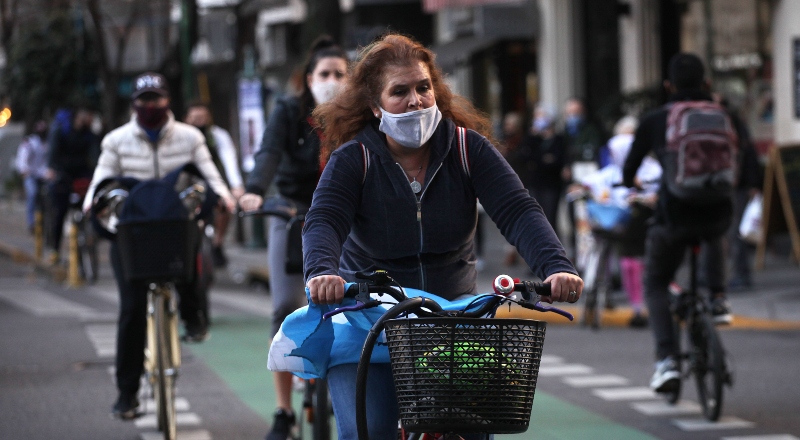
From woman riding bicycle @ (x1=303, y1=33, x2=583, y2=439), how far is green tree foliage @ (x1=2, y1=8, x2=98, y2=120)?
1429 inches

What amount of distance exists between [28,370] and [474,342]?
280 inches

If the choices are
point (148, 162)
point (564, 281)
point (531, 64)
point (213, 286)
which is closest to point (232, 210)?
point (148, 162)

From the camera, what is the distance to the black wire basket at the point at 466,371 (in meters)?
3.51

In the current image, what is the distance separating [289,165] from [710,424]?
2793 millimetres

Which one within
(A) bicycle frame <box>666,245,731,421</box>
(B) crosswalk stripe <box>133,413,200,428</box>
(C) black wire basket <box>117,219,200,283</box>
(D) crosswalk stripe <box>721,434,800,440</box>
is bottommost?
(D) crosswalk stripe <box>721,434,800,440</box>

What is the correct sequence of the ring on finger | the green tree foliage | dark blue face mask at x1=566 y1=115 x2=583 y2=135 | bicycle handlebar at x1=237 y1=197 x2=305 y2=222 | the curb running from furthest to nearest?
the green tree foliage → dark blue face mask at x1=566 y1=115 x2=583 y2=135 → the curb → bicycle handlebar at x1=237 y1=197 x2=305 y2=222 → the ring on finger

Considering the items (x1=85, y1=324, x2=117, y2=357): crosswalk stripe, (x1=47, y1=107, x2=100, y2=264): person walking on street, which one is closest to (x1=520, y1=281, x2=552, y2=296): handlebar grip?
(x1=85, y1=324, x2=117, y2=357): crosswalk stripe

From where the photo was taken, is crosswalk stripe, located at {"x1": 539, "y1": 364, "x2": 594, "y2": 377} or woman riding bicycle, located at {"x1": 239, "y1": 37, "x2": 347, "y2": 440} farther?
crosswalk stripe, located at {"x1": 539, "y1": 364, "x2": 594, "y2": 377}

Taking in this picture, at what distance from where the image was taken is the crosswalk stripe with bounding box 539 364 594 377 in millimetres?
9766

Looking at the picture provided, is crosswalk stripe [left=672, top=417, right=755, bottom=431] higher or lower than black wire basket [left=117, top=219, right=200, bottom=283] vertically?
lower

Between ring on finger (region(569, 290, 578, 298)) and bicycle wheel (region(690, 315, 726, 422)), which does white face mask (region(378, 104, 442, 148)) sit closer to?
ring on finger (region(569, 290, 578, 298))

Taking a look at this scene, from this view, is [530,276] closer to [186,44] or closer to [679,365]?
[679,365]

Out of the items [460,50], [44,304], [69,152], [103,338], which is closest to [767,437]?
[103,338]

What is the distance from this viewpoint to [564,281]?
12.7 feet
